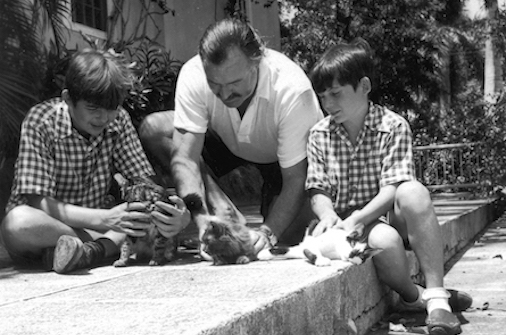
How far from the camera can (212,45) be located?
3.58 metres

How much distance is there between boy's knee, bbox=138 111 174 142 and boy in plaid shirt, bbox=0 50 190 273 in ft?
1.21

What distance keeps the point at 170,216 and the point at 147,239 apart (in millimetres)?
269

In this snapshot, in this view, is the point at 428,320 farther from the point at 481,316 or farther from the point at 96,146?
the point at 96,146

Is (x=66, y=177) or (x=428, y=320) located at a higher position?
(x=66, y=177)

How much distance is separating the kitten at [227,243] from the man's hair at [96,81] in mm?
779

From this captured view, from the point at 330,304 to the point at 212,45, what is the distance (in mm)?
1480

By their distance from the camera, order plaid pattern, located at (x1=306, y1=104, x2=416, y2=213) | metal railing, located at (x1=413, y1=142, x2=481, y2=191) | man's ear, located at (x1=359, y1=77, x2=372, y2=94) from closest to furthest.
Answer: plaid pattern, located at (x1=306, y1=104, x2=416, y2=213), man's ear, located at (x1=359, y1=77, x2=372, y2=94), metal railing, located at (x1=413, y1=142, x2=481, y2=191)

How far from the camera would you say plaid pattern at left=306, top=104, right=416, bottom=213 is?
353 centimetres

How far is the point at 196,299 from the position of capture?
238 centimetres

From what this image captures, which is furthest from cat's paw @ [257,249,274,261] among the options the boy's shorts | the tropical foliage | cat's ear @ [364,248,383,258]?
the tropical foliage

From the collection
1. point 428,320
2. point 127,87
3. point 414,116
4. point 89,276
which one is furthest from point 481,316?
point 414,116

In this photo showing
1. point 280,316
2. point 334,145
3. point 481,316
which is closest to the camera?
point 280,316

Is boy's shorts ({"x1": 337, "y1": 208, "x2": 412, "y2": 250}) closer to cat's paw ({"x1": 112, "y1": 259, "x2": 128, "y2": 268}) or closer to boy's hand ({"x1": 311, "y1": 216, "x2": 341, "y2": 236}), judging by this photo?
boy's hand ({"x1": 311, "y1": 216, "x2": 341, "y2": 236})

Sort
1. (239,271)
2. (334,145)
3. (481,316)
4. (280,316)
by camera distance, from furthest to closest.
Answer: (334,145) → (481,316) → (239,271) → (280,316)
